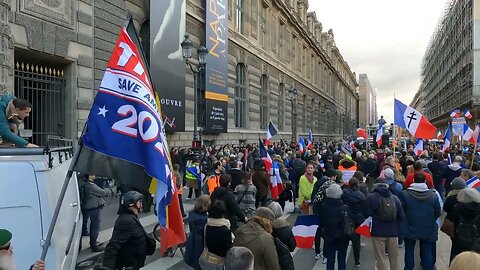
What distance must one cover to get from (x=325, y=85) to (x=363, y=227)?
68629mm

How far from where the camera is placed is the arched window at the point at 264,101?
35.9 meters

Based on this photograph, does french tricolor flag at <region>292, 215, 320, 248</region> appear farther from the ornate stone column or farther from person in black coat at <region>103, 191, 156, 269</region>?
the ornate stone column

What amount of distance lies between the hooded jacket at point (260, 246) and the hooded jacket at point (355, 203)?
299cm

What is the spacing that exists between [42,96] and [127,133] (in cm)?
1146

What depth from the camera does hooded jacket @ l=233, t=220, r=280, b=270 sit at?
4152 mm

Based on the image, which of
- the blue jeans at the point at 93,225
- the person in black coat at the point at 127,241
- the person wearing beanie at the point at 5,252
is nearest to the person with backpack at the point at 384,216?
the person in black coat at the point at 127,241

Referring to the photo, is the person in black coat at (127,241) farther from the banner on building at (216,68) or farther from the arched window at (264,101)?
the arched window at (264,101)

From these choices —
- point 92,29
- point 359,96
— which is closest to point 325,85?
point 92,29

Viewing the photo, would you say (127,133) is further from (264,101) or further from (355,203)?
(264,101)

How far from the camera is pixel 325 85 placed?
7381 cm

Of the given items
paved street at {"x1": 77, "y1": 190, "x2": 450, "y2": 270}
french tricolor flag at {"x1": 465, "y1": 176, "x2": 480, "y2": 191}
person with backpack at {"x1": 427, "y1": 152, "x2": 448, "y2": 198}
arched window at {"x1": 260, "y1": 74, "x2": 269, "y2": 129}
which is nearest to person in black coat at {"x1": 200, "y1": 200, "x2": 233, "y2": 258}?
paved street at {"x1": 77, "y1": 190, "x2": 450, "y2": 270}

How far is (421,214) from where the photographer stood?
21.5 ft

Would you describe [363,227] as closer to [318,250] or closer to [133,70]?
[318,250]

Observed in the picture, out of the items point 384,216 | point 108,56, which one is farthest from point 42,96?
point 384,216
